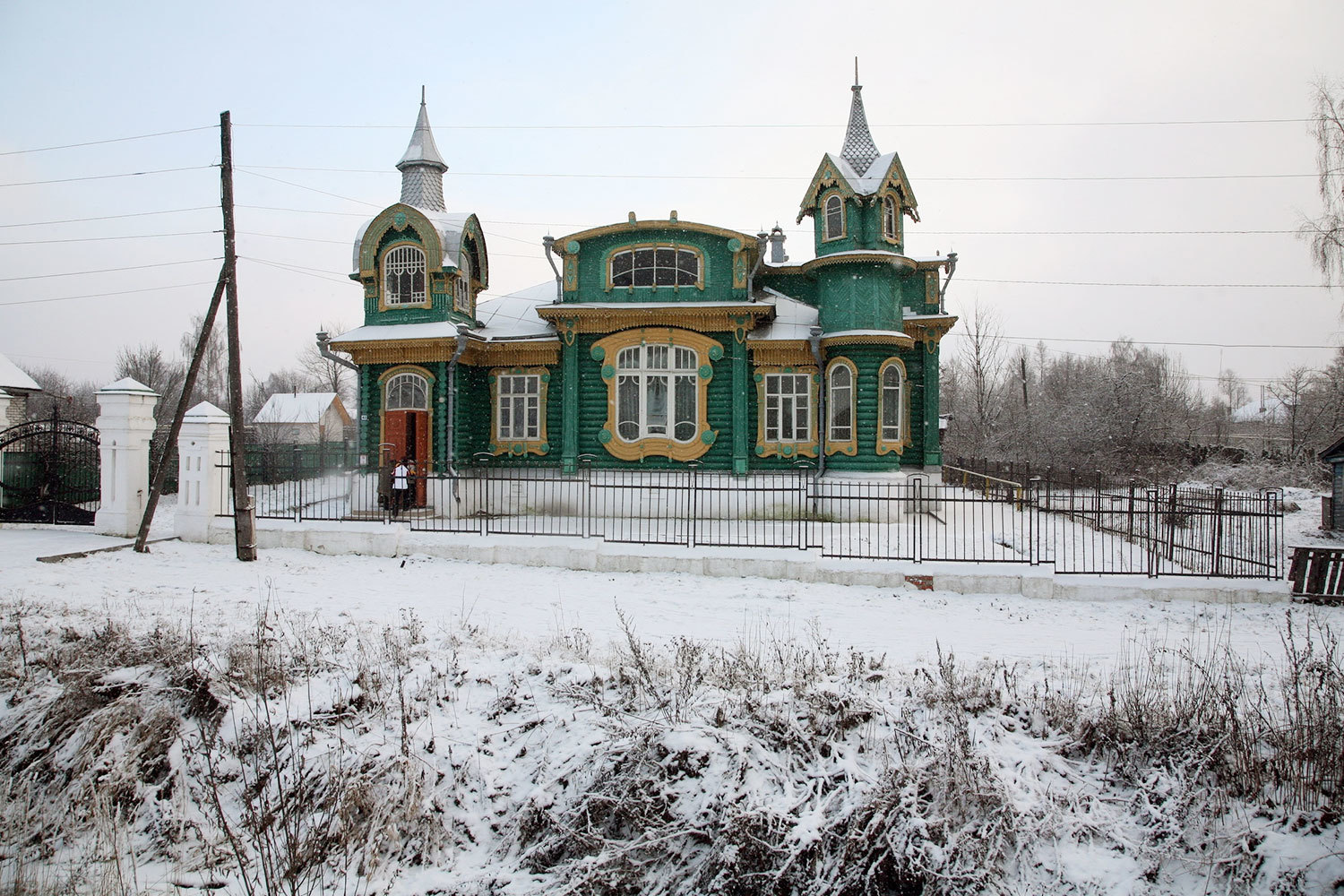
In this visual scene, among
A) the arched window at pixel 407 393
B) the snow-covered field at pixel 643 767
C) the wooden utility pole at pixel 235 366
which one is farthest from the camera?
the arched window at pixel 407 393

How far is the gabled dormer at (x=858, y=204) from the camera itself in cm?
1697

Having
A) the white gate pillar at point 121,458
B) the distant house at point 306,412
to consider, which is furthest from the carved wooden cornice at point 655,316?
the distant house at point 306,412

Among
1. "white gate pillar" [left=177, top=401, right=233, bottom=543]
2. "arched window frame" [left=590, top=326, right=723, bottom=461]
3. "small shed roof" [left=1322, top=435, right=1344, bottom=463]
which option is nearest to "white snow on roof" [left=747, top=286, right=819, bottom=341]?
"arched window frame" [left=590, top=326, right=723, bottom=461]

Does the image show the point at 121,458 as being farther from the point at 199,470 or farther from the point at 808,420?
the point at 808,420

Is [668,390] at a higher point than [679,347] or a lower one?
lower

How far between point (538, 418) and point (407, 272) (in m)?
4.78

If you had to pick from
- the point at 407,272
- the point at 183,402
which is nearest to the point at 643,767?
the point at 183,402

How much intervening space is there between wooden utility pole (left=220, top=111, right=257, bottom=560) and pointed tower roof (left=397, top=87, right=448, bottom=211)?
6.71 metres

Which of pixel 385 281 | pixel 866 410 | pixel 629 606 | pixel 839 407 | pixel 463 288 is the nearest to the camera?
pixel 629 606

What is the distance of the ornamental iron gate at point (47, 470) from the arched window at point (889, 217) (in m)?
17.4

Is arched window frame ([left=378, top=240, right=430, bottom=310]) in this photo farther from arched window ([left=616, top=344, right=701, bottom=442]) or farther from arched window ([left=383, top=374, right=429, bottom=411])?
arched window ([left=616, top=344, right=701, bottom=442])

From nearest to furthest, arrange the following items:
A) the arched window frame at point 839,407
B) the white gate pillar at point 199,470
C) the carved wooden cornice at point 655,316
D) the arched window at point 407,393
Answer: the white gate pillar at point 199,470 < the carved wooden cornice at point 655,316 < the arched window frame at point 839,407 < the arched window at point 407,393

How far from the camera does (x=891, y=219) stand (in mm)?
17422

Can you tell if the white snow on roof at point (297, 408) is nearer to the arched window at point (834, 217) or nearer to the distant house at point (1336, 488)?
the arched window at point (834, 217)
